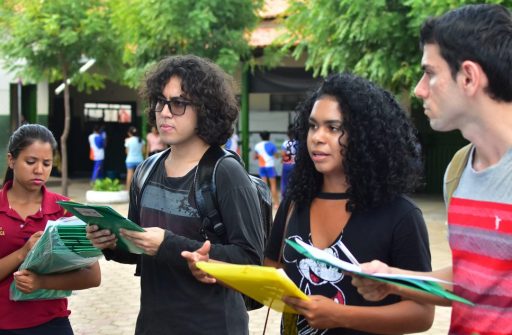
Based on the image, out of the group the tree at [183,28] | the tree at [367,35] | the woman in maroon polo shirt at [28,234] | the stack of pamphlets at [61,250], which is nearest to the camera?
the stack of pamphlets at [61,250]

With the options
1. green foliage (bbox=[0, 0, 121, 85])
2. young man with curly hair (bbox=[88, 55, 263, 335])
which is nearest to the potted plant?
green foliage (bbox=[0, 0, 121, 85])

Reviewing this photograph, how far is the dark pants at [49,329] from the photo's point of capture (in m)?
3.40

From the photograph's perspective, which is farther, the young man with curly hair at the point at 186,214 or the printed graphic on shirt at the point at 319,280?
the young man with curly hair at the point at 186,214

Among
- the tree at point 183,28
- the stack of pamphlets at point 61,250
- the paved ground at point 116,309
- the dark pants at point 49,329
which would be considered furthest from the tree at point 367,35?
the stack of pamphlets at point 61,250

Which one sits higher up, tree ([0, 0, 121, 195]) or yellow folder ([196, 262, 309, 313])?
tree ([0, 0, 121, 195])

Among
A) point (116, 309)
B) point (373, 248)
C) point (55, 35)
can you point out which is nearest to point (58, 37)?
point (55, 35)

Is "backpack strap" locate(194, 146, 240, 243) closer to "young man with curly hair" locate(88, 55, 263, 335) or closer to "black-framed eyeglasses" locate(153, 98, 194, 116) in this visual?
"young man with curly hair" locate(88, 55, 263, 335)

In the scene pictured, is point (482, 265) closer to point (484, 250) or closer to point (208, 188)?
point (484, 250)

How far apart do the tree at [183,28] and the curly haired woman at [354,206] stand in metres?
12.7

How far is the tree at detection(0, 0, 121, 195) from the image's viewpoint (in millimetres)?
16438

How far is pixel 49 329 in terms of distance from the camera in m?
3.46

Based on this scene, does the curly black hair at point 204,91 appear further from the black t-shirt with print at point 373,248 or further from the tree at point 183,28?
the tree at point 183,28

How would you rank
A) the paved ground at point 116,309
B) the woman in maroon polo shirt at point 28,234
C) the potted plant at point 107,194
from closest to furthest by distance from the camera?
the woman in maroon polo shirt at point 28,234, the paved ground at point 116,309, the potted plant at point 107,194

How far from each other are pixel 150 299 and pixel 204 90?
89cm
